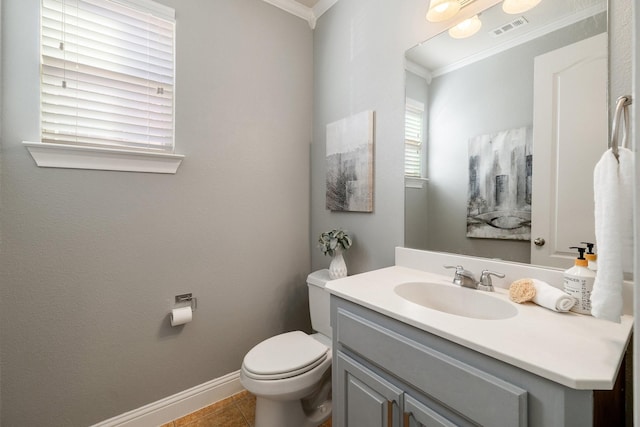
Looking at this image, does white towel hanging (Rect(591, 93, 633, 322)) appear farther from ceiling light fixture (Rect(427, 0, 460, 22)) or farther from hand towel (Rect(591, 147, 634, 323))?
ceiling light fixture (Rect(427, 0, 460, 22))

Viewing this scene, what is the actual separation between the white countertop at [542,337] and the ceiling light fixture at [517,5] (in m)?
1.12

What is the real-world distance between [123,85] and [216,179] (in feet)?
2.15

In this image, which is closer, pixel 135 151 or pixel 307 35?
pixel 135 151

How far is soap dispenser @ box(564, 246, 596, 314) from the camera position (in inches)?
31.8

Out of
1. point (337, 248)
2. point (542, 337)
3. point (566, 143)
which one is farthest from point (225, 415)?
point (566, 143)

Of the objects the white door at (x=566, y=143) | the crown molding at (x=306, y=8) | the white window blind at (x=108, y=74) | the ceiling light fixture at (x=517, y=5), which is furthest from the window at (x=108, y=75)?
the white door at (x=566, y=143)

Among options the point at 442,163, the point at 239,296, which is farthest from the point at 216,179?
the point at 442,163

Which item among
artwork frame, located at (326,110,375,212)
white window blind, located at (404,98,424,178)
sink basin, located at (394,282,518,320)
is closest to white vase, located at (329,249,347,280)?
artwork frame, located at (326,110,375,212)

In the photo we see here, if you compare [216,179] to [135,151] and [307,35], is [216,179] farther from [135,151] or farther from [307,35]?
[307,35]

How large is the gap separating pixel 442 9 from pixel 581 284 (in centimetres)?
124

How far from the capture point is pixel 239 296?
69.9 inches

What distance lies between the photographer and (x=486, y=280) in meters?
1.08

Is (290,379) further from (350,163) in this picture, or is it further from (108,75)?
(108,75)

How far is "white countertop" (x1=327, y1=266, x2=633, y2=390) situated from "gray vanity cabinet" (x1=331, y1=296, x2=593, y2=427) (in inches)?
1.4
